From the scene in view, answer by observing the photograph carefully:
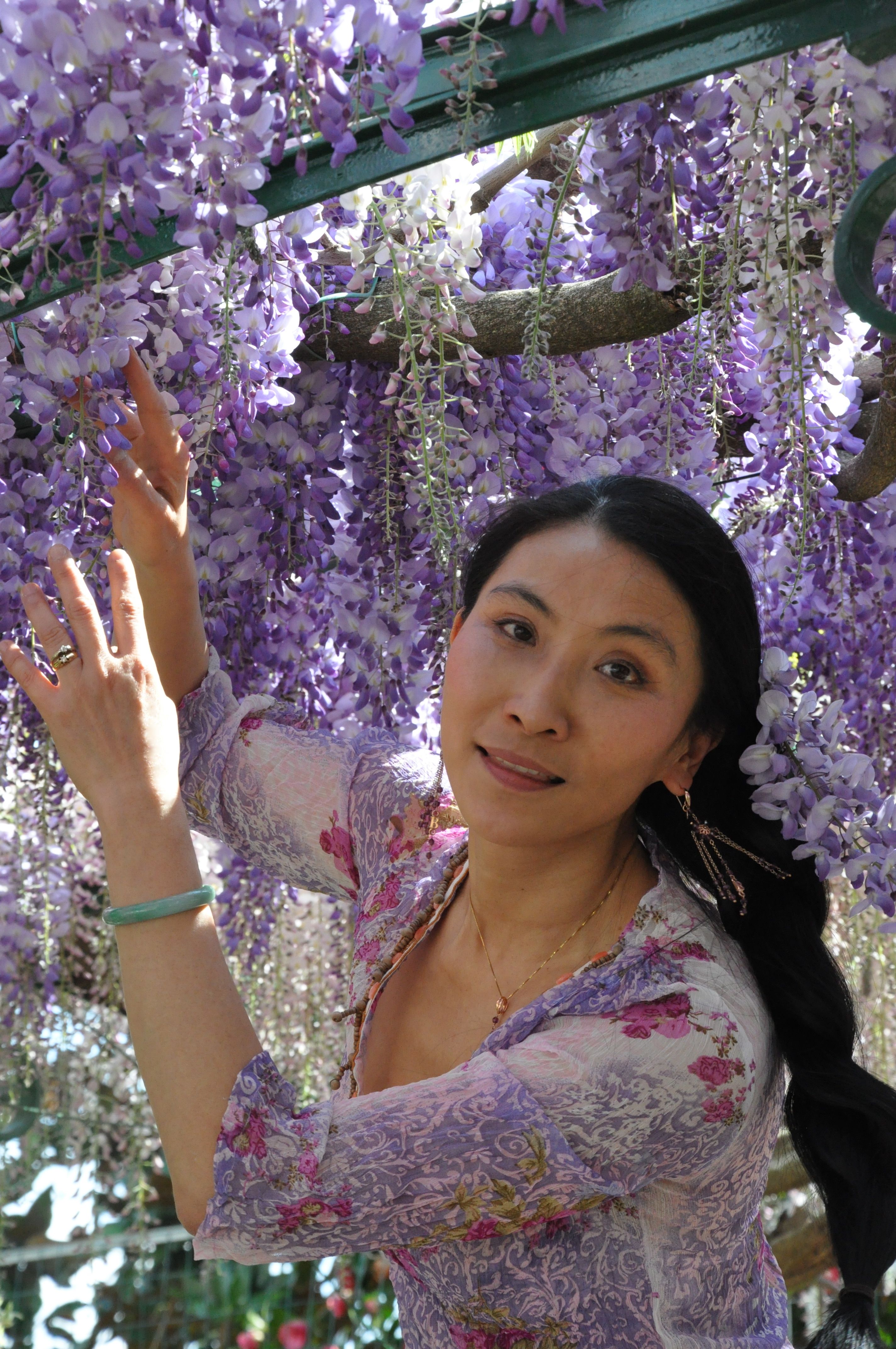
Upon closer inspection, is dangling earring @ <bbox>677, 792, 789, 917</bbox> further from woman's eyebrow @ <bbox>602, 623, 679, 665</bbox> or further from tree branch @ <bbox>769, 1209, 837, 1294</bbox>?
Answer: tree branch @ <bbox>769, 1209, 837, 1294</bbox>

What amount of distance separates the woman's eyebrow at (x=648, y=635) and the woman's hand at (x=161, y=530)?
0.49m

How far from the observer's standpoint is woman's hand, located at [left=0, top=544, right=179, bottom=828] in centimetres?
116

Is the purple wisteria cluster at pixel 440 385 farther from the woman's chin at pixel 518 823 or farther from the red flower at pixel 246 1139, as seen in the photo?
the red flower at pixel 246 1139

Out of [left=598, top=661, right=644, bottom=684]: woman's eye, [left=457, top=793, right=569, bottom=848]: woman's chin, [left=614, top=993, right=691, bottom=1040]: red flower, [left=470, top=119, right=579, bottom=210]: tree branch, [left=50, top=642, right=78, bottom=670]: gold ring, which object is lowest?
[left=614, top=993, right=691, bottom=1040]: red flower

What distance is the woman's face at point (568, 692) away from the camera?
1.28 m

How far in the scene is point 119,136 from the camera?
0.88 m

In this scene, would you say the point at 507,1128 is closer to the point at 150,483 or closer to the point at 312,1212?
the point at 312,1212

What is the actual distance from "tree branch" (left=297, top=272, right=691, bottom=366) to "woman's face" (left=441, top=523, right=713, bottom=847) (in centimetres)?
22

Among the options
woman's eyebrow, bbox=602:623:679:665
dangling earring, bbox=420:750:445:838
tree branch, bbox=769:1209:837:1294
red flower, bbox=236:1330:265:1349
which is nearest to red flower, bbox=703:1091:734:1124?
woman's eyebrow, bbox=602:623:679:665

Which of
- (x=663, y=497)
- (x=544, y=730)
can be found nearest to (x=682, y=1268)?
(x=544, y=730)

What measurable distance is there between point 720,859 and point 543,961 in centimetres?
23

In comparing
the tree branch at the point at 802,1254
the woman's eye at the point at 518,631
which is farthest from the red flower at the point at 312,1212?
the tree branch at the point at 802,1254

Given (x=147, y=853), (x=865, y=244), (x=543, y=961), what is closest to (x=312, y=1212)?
(x=147, y=853)

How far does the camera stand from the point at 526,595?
1.33m
